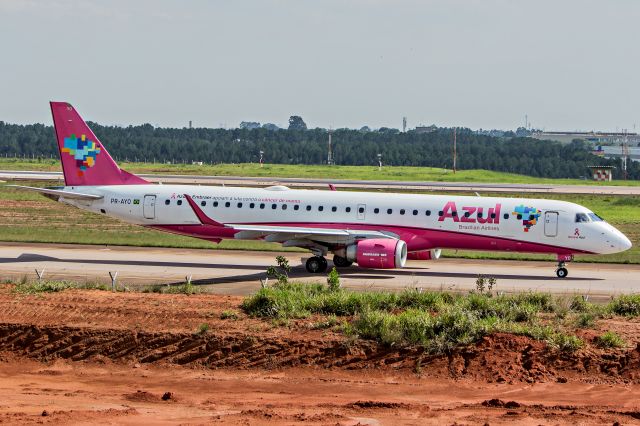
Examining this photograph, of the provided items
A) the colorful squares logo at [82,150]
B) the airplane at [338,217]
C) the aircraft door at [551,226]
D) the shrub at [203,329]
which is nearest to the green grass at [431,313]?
the shrub at [203,329]

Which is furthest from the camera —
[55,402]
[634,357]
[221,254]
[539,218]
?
[221,254]

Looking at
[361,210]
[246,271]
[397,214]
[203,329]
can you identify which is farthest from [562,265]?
[203,329]

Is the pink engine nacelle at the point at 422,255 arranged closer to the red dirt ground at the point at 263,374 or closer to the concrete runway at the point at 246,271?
the concrete runway at the point at 246,271

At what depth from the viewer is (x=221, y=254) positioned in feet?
152

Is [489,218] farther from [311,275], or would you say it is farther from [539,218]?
[311,275]

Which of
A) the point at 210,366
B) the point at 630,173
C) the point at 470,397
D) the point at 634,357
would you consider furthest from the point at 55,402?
the point at 630,173

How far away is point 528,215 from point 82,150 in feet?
62.5

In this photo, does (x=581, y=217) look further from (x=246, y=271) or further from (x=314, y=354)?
(x=314, y=354)

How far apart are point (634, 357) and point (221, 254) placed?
25.2 metres

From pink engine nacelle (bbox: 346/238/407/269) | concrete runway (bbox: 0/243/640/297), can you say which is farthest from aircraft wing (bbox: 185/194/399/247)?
concrete runway (bbox: 0/243/640/297)

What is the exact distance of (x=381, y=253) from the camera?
3903 cm

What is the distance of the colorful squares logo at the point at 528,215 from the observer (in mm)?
39938

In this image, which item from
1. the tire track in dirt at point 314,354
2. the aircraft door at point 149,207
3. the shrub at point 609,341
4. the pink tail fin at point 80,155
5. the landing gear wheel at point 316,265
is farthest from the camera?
the pink tail fin at point 80,155

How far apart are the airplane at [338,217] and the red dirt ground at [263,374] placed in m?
12.6
